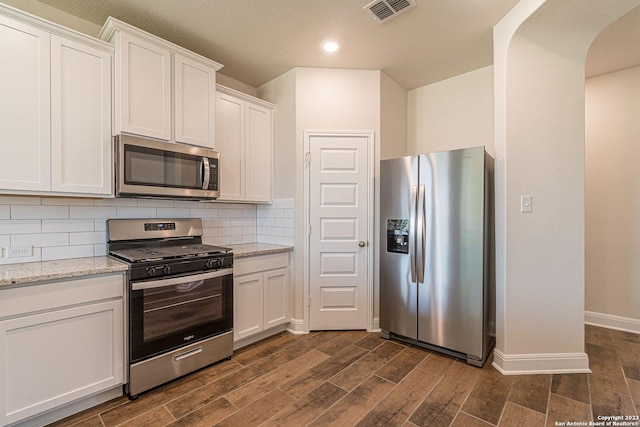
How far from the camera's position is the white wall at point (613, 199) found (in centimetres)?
309

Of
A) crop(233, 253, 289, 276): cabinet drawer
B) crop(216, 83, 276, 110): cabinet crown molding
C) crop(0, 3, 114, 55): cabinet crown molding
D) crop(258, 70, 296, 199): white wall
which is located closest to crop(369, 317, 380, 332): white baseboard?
crop(233, 253, 289, 276): cabinet drawer

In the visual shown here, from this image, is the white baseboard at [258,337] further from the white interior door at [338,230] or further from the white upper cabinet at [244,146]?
the white upper cabinet at [244,146]

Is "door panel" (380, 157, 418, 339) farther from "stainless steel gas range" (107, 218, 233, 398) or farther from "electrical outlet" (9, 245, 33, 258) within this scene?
"electrical outlet" (9, 245, 33, 258)

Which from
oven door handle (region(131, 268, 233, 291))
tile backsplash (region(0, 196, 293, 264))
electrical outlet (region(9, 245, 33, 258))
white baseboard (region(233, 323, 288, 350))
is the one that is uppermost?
tile backsplash (region(0, 196, 293, 264))

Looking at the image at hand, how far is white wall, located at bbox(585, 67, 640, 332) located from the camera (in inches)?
122

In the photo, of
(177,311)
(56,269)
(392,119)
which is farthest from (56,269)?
(392,119)

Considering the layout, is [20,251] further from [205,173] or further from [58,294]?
[205,173]

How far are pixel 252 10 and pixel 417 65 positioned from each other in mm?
1743

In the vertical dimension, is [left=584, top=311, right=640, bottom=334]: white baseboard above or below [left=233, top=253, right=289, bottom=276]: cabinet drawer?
below

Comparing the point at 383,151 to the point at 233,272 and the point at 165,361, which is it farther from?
the point at 165,361

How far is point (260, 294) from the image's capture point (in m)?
2.87

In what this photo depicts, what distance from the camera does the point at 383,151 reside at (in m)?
3.25

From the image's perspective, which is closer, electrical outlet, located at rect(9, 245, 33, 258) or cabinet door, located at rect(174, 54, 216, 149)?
electrical outlet, located at rect(9, 245, 33, 258)

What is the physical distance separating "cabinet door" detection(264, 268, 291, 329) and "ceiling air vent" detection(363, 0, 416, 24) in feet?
7.82
